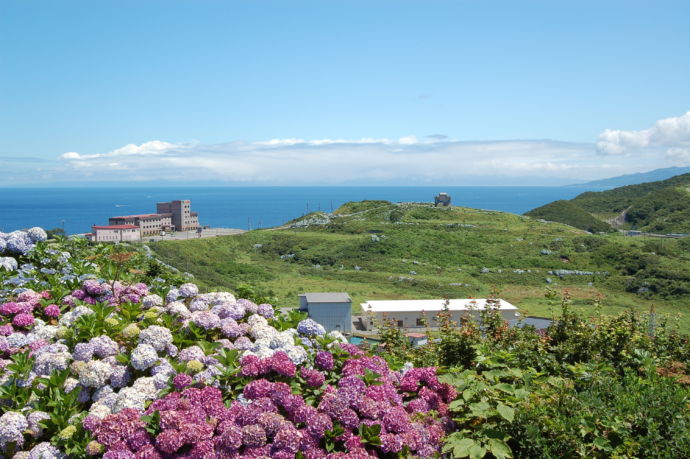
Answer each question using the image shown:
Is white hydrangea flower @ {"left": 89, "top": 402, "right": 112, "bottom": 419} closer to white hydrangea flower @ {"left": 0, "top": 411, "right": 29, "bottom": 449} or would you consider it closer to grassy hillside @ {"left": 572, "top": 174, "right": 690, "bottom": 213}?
white hydrangea flower @ {"left": 0, "top": 411, "right": 29, "bottom": 449}

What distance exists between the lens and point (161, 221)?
70500 millimetres

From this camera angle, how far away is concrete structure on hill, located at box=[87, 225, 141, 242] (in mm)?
56812

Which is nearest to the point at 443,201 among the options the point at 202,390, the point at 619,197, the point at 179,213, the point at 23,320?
the point at 179,213

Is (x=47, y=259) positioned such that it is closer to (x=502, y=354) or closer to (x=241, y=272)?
(x=502, y=354)

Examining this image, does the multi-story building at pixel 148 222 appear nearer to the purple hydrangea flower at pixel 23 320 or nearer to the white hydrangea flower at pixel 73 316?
the purple hydrangea flower at pixel 23 320

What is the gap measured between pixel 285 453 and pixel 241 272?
41.3m

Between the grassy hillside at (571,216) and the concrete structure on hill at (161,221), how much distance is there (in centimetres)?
5631

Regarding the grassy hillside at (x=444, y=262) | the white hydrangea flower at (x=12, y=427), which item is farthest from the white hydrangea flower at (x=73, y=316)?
the grassy hillside at (x=444, y=262)

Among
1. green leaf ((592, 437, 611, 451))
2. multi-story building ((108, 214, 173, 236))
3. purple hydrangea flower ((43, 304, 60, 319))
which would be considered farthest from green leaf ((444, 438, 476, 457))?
multi-story building ((108, 214, 173, 236))

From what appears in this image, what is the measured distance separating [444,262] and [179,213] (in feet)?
134

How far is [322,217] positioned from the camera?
7050 centimetres

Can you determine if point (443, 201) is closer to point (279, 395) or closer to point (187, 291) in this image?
point (187, 291)

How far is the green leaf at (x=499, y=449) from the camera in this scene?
283 cm

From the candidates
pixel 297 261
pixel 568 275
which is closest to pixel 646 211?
pixel 568 275
